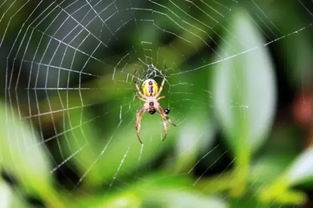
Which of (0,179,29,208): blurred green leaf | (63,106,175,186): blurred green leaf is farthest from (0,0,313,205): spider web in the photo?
(0,179,29,208): blurred green leaf

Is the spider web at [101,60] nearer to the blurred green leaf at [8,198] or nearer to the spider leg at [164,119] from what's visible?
the spider leg at [164,119]

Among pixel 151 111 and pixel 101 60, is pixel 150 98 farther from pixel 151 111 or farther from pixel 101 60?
pixel 101 60

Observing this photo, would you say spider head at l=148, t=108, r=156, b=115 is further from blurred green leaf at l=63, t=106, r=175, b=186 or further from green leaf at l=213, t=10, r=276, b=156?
green leaf at l=213, t=10, r=276, b=156

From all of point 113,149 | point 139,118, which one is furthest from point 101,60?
point 113,149

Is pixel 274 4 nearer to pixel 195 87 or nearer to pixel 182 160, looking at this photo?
pixel 195 87

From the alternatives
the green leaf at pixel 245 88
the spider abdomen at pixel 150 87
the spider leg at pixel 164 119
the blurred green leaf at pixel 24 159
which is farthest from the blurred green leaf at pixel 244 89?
the spider abdomen at pixel 150 87

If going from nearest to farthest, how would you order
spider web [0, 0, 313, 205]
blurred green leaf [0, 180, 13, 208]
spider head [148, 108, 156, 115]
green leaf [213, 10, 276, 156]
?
blurred green leaf [0, 180, 13, 208] → green leaf [213, 10, 276, 156] → spider web [0, 0, 313, 205] → spider head [148, 108, 156, 115]
